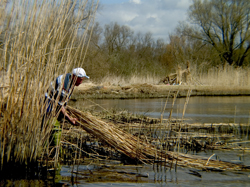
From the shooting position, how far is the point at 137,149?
3785 mm

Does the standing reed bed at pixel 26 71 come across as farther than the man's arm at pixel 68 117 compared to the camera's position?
No

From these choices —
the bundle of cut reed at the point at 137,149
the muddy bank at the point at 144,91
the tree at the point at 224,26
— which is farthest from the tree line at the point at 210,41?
the bundle of cut reed at the point at 137,149

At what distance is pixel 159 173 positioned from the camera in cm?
351

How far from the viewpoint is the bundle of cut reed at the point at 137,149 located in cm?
371

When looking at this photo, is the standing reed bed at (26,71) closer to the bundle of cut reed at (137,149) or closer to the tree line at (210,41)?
the bundle of cut reed at (137,149)

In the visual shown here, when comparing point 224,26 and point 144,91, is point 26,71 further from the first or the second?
point 224,26

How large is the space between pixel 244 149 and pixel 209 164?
94cm

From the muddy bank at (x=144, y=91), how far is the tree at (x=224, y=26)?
43.3 ft

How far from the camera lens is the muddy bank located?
53.1 ft

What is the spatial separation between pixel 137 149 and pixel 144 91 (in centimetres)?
1366

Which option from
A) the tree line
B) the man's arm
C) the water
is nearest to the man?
the man's arm

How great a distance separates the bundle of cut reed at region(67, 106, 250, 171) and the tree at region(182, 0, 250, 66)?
86.8 ft

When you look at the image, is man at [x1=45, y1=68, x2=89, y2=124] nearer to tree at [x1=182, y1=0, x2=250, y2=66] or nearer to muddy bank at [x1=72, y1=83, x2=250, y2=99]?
muddy bank at [x1=72, y1=83, x2=250, y2=99]

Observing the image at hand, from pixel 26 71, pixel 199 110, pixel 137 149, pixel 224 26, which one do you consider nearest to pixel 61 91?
pixel 26 71
